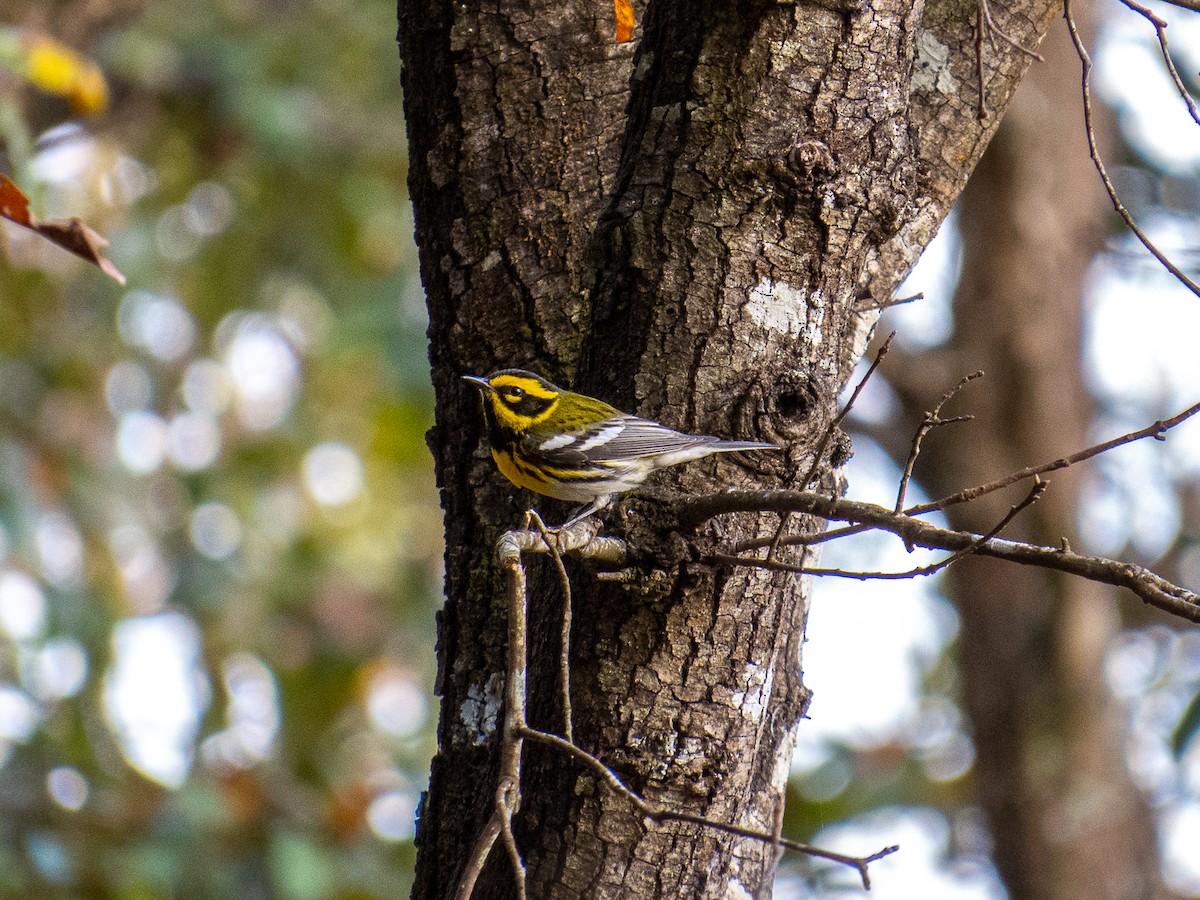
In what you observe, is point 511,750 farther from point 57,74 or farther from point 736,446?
point 57,74

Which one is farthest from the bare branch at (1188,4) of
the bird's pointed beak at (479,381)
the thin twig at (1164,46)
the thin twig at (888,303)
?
the bird's pointed beak at (479,381)

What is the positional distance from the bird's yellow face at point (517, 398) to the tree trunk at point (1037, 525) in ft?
16.5

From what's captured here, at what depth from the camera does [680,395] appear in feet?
7.95

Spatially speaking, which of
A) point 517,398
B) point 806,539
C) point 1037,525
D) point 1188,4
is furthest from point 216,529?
point 1188,4

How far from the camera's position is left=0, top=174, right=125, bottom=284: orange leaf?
7.93 feet

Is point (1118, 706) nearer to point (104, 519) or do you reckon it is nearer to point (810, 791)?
point (810, 791)

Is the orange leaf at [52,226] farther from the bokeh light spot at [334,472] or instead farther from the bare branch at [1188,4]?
the bokeh light spot at [334,472]

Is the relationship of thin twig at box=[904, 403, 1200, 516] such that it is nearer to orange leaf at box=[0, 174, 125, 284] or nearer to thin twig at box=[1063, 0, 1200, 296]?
thin twig at box=[1063, 0, 1200, 296]

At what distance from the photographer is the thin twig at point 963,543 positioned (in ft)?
5.89

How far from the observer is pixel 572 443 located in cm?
349

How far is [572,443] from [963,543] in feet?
5.61

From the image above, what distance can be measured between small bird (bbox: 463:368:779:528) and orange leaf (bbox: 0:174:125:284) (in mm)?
900

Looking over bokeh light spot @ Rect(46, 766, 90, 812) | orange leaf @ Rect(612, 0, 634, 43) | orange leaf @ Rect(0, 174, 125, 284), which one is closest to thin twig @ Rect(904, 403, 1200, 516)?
orange leaf @ Rect(612, 0, 634, 43)

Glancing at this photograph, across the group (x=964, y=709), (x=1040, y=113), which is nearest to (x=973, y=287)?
(x=1040, y=113)
